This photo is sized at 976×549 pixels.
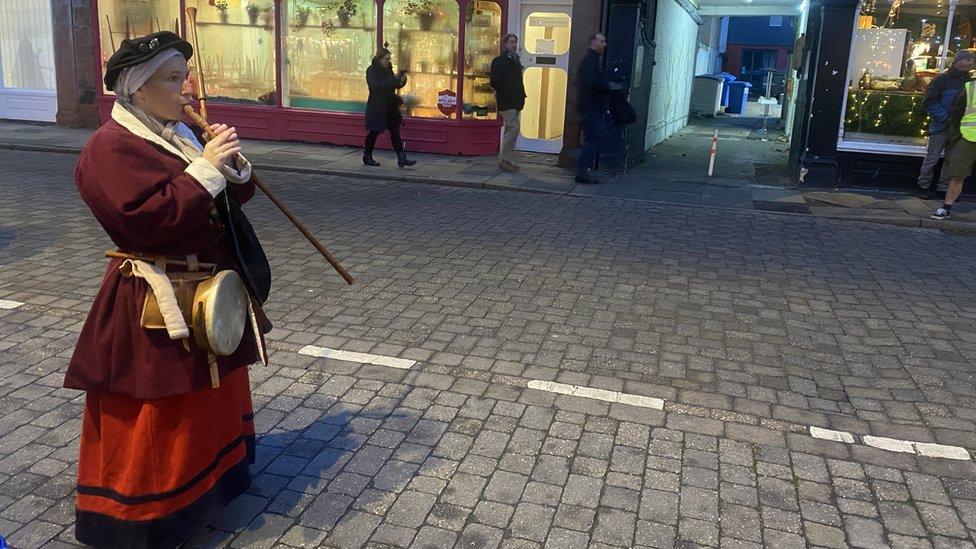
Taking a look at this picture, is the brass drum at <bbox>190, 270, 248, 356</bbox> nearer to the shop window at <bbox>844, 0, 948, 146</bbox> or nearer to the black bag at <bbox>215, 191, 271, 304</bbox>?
the black bag at <bbox>215, 191, 271, 304</bbox>

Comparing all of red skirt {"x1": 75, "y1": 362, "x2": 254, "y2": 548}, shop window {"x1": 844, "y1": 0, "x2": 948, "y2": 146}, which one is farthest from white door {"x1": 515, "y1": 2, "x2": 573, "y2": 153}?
red skirt {"x1": 75, "y1": 362, "x2": 254, "y2": 548}

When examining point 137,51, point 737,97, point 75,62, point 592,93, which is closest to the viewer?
point 137,51

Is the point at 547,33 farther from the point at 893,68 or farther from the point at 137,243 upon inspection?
the point at 137,243

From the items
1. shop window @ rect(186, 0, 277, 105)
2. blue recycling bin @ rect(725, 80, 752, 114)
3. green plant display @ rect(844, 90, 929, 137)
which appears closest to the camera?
green plant display @ rect(844, 90, 929, 137)

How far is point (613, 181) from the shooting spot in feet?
39.6

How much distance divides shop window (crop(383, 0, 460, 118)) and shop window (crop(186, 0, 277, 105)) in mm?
2447

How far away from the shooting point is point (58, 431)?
3857mm

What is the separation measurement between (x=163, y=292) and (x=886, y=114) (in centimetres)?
1169

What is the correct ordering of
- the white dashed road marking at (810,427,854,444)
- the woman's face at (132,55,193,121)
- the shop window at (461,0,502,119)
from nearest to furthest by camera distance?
the woman's face at (132,55,193,121), the white dashed road marking at (810,427,854,444), the shop window at (461,0,502,119)

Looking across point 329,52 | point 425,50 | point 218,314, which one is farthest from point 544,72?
point 218,314

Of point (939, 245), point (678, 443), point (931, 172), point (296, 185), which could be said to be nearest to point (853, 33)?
point (931, 172)

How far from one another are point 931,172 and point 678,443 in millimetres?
8953

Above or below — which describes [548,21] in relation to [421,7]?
below

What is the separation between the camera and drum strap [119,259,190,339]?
8.77 feet
